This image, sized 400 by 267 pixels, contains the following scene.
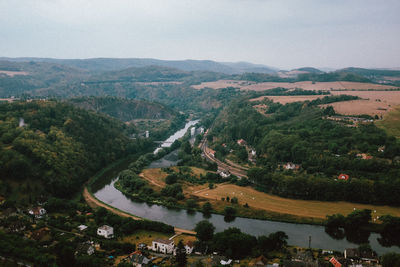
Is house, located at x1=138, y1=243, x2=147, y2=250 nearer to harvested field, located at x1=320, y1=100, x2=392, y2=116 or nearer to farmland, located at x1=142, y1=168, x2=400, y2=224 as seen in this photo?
farmland, located at x1=142, y1=168, x2=400, y2=224

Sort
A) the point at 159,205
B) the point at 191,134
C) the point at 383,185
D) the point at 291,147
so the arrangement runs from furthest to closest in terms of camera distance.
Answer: the point at 191,134
the point at 291,147
the point at 159,205
the point at 383,185

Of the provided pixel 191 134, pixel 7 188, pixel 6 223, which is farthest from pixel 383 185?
pixel 191 134

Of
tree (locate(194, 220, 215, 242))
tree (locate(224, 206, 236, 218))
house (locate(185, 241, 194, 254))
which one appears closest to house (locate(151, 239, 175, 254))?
house (locate(185, 241, 194, 254))

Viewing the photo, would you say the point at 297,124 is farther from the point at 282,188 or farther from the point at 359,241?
the point at 359,241

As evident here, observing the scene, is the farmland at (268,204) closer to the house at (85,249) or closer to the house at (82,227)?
the house at (82,227)

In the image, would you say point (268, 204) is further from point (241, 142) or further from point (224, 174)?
point (241, 142)

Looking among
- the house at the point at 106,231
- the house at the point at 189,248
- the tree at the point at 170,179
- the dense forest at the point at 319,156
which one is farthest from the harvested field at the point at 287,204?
the house at the point at 106,231

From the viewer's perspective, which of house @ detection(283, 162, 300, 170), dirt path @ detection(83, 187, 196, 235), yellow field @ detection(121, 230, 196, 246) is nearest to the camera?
yellow field @ detection(121, 230, 196, 246)
